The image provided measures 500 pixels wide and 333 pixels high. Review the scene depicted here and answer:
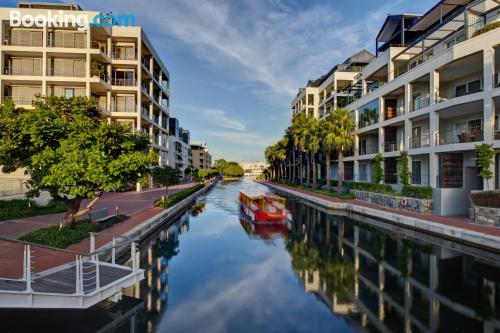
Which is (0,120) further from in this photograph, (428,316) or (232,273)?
(428,316)

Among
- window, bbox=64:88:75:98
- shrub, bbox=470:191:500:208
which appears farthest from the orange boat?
window, bbox=64:88:75:98

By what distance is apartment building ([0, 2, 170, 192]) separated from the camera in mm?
35719

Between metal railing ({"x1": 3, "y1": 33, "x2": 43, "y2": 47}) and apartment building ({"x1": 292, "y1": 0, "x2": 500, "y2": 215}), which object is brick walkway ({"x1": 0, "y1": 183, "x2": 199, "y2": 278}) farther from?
metal railing ({"x1": 3, "y1": 33, "x2": 43, "y2": 47})

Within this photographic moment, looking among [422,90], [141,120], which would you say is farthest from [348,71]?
[141,120]

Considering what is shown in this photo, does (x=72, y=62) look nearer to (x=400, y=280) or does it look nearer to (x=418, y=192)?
(x=418, y=192)

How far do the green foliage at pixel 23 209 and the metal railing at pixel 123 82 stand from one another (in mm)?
24163

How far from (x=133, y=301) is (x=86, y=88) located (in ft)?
119

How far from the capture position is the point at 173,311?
26.6 ft

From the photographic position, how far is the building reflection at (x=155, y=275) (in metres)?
7.69

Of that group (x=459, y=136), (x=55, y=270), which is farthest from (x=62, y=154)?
(x=459, y=136)

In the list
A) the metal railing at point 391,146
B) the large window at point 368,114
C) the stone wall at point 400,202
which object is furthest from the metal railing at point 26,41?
the metal railing at point 391,146

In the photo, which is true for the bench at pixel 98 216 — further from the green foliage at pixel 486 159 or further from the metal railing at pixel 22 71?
the metal railing at pixel 22 71

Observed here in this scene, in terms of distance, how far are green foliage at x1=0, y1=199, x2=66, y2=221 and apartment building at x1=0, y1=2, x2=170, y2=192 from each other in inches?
692

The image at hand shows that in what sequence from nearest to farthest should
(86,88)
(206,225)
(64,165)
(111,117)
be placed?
1. (64,165)
2. (206,225)
3. (86,88)
4. (111,117)
